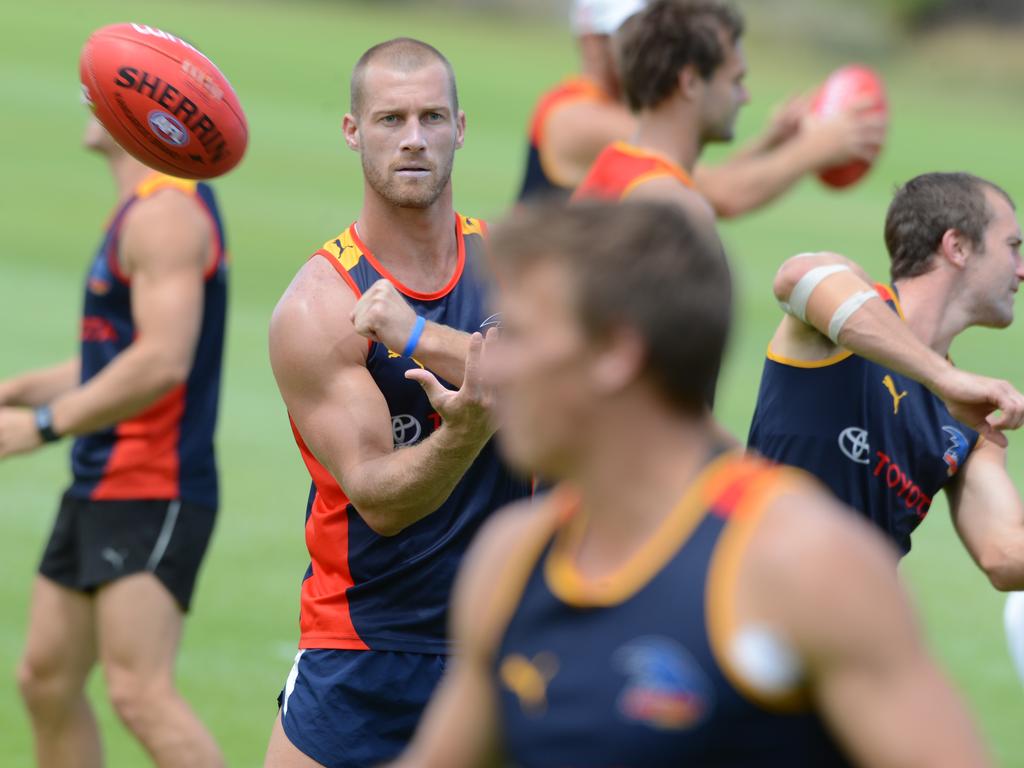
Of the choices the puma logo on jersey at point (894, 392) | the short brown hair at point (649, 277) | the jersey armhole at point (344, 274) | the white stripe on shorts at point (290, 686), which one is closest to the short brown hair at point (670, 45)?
the puma logo on jersey at point (894, 392)

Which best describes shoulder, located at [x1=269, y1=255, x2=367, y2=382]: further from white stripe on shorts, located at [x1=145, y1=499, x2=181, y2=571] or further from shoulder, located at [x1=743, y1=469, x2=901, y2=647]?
shoulder, located at [x1=743, y1=469, x2=901, y2=647]

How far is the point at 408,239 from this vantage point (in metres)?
4.85

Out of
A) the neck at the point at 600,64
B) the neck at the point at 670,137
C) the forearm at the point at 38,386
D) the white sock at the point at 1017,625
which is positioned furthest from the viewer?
the neck at the point at 600,64

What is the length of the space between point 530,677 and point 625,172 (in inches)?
148

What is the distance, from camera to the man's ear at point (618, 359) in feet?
8.36

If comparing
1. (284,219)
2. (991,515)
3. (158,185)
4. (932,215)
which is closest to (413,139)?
(932,215)

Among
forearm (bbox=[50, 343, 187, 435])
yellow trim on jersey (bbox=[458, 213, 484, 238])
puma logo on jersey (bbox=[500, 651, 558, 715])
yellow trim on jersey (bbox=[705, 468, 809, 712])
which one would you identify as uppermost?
yellow trim on jersey (bbox=[458, 213, 484, 238])

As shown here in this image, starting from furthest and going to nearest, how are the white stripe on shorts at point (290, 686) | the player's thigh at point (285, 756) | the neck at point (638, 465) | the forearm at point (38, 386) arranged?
1. the forearm at point (38, 386)
2. the white stripe on shorts at point (290, 686)
3. the player's thigh at point (285, 756)
4. the neck at point (638, 465)

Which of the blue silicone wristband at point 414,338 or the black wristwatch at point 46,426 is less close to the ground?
the blue silicone wristband at point 414,338

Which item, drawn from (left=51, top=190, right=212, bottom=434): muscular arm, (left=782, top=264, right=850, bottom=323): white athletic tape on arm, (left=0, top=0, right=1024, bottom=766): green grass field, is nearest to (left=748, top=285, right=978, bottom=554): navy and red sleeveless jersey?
(left=782, top=264, right=850, bottom=323): white athletic tape on arm

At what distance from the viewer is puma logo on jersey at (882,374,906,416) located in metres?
5.05

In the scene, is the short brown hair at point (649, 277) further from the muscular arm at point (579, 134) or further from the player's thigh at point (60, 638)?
the muscular arm at point (579, 134)

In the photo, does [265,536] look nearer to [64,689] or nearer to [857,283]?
[64,689]

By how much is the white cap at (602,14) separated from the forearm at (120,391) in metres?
3.04
